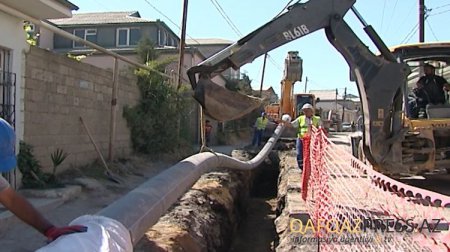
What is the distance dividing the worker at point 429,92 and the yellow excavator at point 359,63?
1069 mm

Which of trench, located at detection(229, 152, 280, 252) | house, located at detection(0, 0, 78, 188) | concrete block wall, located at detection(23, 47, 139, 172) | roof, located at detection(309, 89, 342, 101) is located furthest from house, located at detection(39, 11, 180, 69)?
roof, located at detection(309, 89, 342, 101)

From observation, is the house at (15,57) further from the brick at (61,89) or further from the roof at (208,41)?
the roof at (208,41)

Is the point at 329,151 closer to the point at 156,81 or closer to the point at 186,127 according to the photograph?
the point at 156,81

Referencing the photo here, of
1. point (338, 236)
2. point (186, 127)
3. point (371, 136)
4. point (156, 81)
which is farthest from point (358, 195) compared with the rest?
point (186, 127)

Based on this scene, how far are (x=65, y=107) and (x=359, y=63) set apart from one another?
575 centimetres

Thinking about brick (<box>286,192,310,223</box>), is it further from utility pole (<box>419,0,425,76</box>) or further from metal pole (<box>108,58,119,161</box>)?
utility pole (<box>419,0,425,76</box>)

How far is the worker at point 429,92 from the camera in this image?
332 inches

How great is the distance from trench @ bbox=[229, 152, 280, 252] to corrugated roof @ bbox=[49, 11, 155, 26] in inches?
665

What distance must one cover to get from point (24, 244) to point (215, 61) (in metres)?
3.18

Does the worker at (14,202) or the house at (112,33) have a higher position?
the house at (112,33)

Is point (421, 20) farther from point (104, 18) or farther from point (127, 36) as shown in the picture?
point (104, 18)

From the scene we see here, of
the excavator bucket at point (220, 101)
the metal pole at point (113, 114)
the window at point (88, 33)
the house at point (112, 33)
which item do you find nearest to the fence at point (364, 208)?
the excavator bucket at point (220, 101)

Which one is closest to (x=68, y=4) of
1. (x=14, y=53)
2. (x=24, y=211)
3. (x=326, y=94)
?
Result: (x=14, y=53)

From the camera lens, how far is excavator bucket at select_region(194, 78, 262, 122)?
19.9 feet
